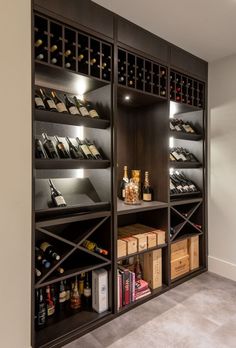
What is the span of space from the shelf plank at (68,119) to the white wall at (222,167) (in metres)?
1.51

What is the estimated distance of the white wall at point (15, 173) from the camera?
1.22m

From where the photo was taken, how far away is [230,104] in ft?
8.95

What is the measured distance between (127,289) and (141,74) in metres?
1.98

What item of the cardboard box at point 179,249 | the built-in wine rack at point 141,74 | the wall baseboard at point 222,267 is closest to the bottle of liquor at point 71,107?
the built-in wine rack at point 141,74

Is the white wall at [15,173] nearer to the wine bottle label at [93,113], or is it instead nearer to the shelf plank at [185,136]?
the wine bottle label at [93,113]

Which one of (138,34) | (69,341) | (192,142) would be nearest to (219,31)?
(138,34)

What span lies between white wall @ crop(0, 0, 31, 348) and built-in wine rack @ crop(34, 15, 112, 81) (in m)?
0.35

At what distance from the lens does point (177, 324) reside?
6.37 feet

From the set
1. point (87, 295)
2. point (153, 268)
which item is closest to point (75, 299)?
point (87, 295)

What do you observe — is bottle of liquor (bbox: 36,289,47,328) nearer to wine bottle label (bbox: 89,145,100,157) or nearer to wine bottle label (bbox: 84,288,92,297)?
wine bottle label (bbox: 84,288,92,297)

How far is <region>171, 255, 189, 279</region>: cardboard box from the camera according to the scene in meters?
2.61

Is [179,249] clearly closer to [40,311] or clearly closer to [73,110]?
[40,311]

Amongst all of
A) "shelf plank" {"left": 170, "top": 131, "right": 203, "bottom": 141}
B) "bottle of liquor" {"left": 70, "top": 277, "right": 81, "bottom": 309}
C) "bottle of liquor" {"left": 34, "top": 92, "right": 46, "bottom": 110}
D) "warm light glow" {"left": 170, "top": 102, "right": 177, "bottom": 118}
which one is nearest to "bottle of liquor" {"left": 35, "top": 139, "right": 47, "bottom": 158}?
"bottle of liquor" {"left": 34, "top": 92, "right": 46, "bottom": 110}

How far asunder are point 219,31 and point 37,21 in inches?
62.8
